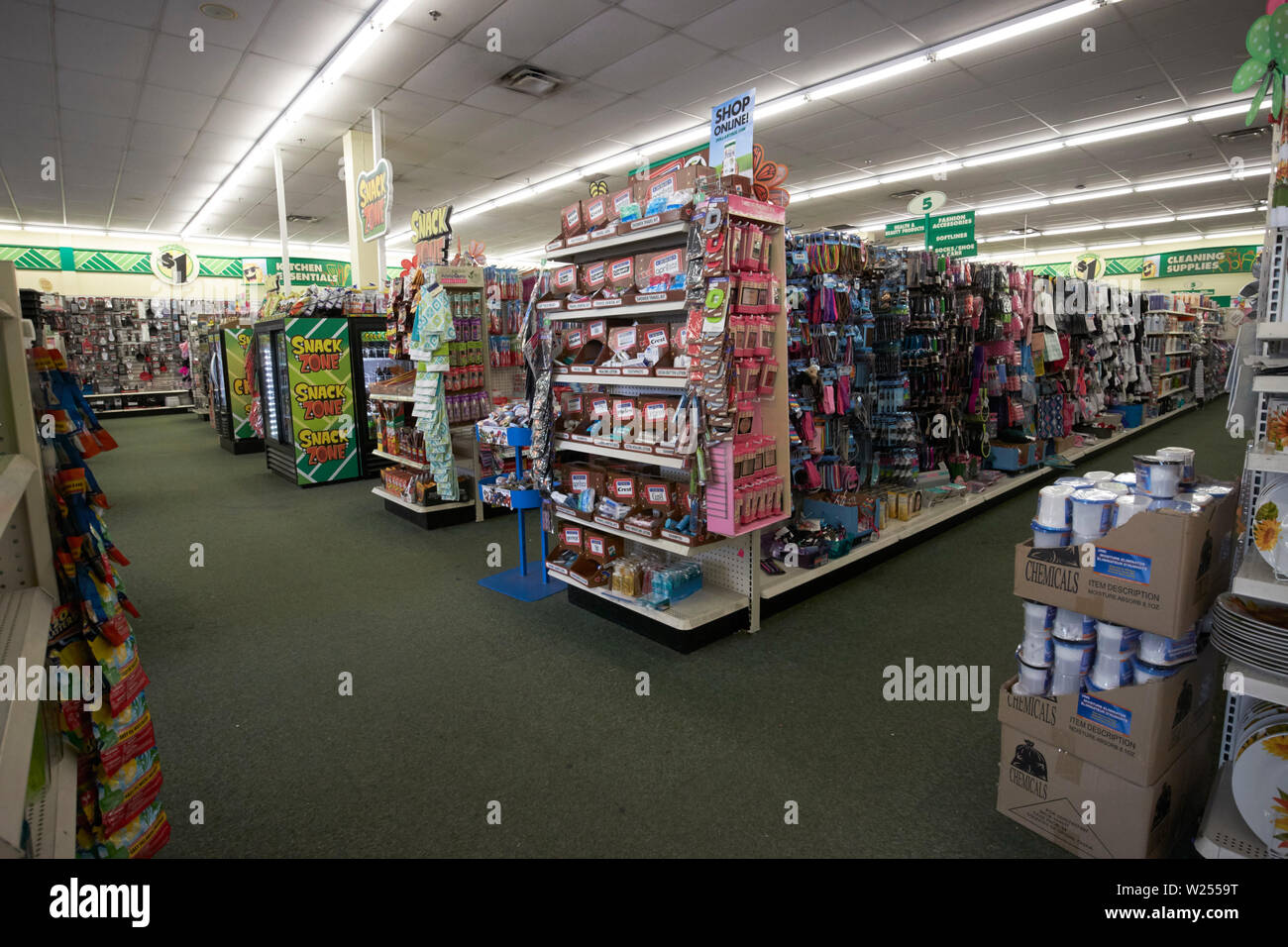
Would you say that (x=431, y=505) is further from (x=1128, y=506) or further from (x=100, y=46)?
(x=100, y=46)

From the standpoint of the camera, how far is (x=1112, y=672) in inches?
76.9

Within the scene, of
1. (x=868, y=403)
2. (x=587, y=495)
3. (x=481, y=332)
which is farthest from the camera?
(x=481, y=332)

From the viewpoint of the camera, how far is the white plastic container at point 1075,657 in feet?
6.61

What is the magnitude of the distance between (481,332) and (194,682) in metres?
3.60

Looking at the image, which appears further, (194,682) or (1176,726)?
(194,682)

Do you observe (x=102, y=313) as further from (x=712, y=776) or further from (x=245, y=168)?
(x=712, y=776)

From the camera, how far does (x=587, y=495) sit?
12.7 feet

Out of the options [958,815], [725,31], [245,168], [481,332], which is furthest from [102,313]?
[958,815]

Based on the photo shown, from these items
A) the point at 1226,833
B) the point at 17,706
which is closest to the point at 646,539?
the point at 1226,833

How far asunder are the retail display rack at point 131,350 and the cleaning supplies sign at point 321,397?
11754 millimetres

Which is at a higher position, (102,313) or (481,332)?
(102,313)

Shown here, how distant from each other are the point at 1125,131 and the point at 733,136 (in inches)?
366

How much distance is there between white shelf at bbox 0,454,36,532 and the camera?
1.02 m

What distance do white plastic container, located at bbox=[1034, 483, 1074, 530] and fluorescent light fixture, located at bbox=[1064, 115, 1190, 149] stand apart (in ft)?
33.1
